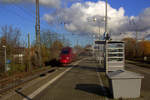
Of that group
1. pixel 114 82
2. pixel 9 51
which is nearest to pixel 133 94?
pixel 114 82

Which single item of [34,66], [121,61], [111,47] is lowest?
[34,66]

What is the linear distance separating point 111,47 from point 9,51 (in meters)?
11.7

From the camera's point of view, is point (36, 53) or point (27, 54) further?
point (36, 53)

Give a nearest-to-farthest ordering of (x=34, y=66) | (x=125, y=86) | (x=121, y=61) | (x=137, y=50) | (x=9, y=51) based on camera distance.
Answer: (x=125, y=86), (x=121, y=61), (x=9, y=51), (x=34, y=66), (x=137, y=50)

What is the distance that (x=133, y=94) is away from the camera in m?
6.89

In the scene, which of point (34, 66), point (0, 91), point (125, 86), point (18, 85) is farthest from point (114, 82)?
point (34, 66)

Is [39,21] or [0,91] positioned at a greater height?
[39,21]

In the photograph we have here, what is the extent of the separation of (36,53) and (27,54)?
4501 millimetres

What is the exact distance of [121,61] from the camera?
1499cm

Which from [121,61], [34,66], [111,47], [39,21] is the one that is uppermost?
[39,21]

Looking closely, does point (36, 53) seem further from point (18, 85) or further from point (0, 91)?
point (0, 91)

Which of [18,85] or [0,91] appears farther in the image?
[18,85]

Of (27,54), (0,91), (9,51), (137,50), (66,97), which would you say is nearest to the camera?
(66,97)

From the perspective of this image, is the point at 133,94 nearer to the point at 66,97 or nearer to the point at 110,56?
the point at 66,97
